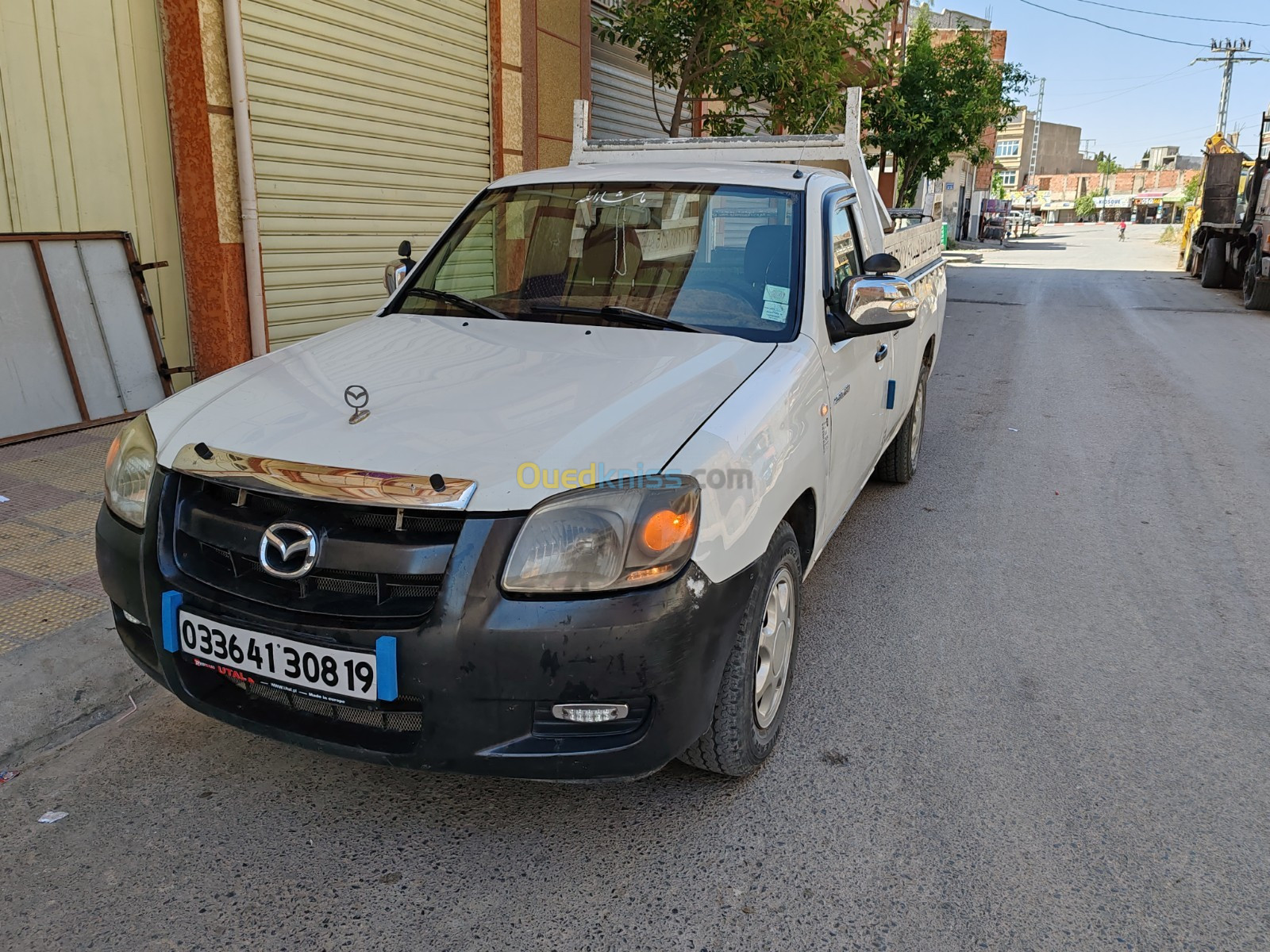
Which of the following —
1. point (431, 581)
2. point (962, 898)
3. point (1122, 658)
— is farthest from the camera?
point (1122, 658)

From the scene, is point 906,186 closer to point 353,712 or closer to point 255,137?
point 255,137

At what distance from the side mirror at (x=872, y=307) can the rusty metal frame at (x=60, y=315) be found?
4915mm

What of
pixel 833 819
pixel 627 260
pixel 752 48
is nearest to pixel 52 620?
pixel 627 260

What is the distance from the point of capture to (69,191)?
19.8 ft

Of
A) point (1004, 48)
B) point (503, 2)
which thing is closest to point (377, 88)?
point (503, 2)

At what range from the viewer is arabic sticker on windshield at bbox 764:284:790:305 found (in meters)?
3.33

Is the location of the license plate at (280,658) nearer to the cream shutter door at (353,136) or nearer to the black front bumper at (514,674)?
the black front bumper at (514,674)

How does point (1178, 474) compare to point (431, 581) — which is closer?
point (431, 581)

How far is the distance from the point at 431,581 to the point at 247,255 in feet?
17.8

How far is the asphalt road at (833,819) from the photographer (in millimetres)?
A: 2301

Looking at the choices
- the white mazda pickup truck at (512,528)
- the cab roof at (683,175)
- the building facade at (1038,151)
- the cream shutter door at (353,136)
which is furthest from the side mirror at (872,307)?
the building facade at (1038,151)

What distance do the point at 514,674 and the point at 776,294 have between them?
5.74 ft

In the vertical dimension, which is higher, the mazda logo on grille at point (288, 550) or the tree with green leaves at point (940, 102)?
the tree with green leaves at point (940, 102)

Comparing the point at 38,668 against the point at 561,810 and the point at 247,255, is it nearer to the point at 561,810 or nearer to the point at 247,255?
the point at 561,810
